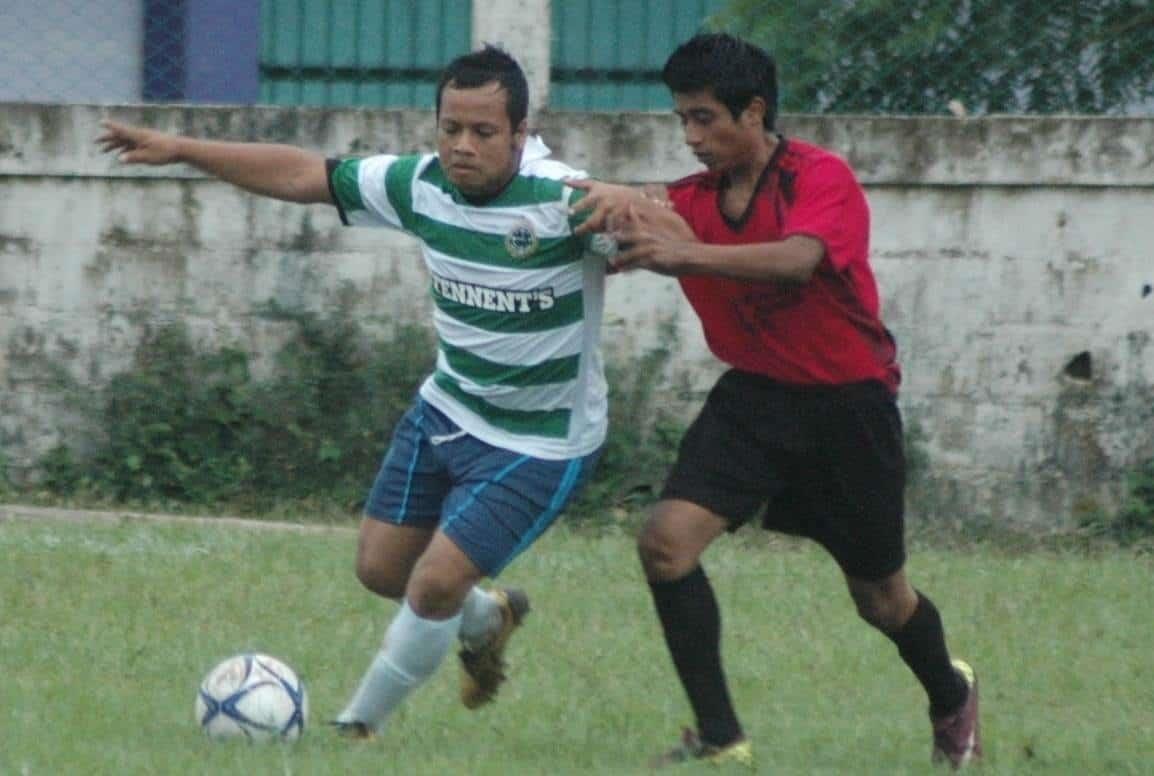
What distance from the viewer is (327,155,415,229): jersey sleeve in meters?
5.59

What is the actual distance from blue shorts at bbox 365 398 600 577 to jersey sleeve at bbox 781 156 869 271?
0.86 m

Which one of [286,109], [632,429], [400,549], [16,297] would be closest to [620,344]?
[632,429]

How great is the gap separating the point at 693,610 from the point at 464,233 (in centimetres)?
105

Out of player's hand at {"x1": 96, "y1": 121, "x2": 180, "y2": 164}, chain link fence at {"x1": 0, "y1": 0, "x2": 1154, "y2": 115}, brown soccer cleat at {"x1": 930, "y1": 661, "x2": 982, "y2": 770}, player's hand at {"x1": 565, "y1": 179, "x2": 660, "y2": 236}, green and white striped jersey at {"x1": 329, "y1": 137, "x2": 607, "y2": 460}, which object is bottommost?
brown soccer cleat at {"x1": 930, "y1": 661, "x2": 982, "y2": 770}

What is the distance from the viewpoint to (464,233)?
5.45 meters

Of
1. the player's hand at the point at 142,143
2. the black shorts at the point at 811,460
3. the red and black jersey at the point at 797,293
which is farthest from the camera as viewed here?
the player's hand at the point at 142,143

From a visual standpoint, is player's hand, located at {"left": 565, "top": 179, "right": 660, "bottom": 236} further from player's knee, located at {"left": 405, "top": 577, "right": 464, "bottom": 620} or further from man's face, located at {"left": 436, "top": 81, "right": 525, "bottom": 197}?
player's knee, located at {"left": 405, "top": 577, "right": 464, "bottom": 620}

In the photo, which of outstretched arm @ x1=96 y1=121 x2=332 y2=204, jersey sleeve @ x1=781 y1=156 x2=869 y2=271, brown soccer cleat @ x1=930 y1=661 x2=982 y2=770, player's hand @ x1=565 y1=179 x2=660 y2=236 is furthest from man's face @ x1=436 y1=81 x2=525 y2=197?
brown soccer cleat @ x1=930 y1=661 x2=982 y2=770

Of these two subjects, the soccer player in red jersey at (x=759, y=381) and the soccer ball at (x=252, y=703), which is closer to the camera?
the soccer player in red jersey at (x=759, y=381)

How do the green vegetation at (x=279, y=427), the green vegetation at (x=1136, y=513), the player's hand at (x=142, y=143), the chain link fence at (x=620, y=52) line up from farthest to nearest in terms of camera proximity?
the chain link fence at (x=620, y=52)
the green vegetation at (x=279, y=427)
the green vegetation at (x=1136, y=513)
the player's hand at (x=142, y=143)

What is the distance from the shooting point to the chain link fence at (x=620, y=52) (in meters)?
9.66

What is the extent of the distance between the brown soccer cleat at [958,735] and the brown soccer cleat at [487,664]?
110 centimetres

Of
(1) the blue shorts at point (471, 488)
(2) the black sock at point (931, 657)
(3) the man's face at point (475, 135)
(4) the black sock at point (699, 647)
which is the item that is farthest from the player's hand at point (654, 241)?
(2) the black sock at point (931, 657)

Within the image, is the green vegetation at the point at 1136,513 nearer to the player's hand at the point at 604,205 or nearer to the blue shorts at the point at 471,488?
the blue shorts at the point at 471,488
